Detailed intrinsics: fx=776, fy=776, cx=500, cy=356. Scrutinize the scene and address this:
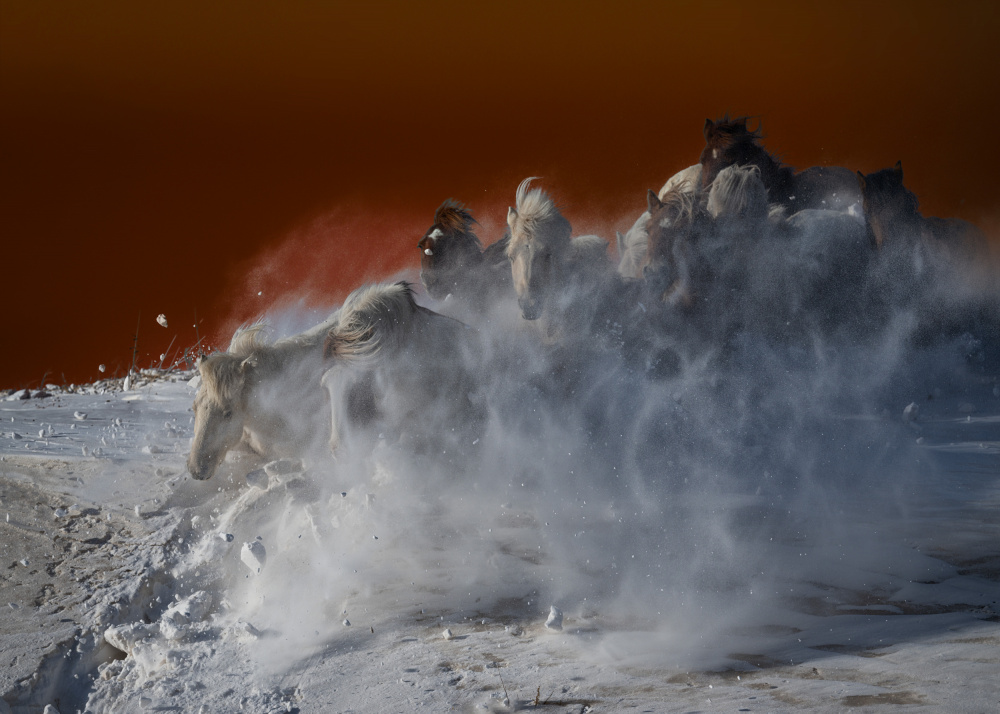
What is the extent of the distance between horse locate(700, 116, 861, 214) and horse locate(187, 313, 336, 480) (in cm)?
314

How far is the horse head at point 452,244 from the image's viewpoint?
5.71 m

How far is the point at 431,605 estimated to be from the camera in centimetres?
300

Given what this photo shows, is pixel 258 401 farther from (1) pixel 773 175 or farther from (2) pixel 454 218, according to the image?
(1) pixel 773 175

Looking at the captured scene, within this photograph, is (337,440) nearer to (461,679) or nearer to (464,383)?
(464,383)

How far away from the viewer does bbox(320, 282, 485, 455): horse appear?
406 centimetres

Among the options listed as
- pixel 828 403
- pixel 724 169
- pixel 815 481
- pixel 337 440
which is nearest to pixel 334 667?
pixel 337 440

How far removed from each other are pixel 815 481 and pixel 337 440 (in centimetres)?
249

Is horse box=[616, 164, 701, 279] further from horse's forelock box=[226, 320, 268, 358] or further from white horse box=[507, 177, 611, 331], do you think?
horse's forelock box=[226, 320, 268, 358]

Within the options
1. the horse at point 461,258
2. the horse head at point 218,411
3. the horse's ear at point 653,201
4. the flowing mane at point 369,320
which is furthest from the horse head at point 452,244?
the horse head at point 218,411

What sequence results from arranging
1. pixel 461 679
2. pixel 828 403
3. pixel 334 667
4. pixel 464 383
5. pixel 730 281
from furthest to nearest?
pixel 730 281 < pixel 828 403 < pixel 464 383 < pixel 334 667 < pixel 461 679

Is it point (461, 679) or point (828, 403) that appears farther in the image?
point (828, 403)

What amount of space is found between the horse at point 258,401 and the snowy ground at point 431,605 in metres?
0.25

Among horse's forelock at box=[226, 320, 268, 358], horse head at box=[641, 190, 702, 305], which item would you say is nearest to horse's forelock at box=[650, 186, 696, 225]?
horse head at box=[641, 190, 702, 305]

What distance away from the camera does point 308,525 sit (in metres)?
3.65
